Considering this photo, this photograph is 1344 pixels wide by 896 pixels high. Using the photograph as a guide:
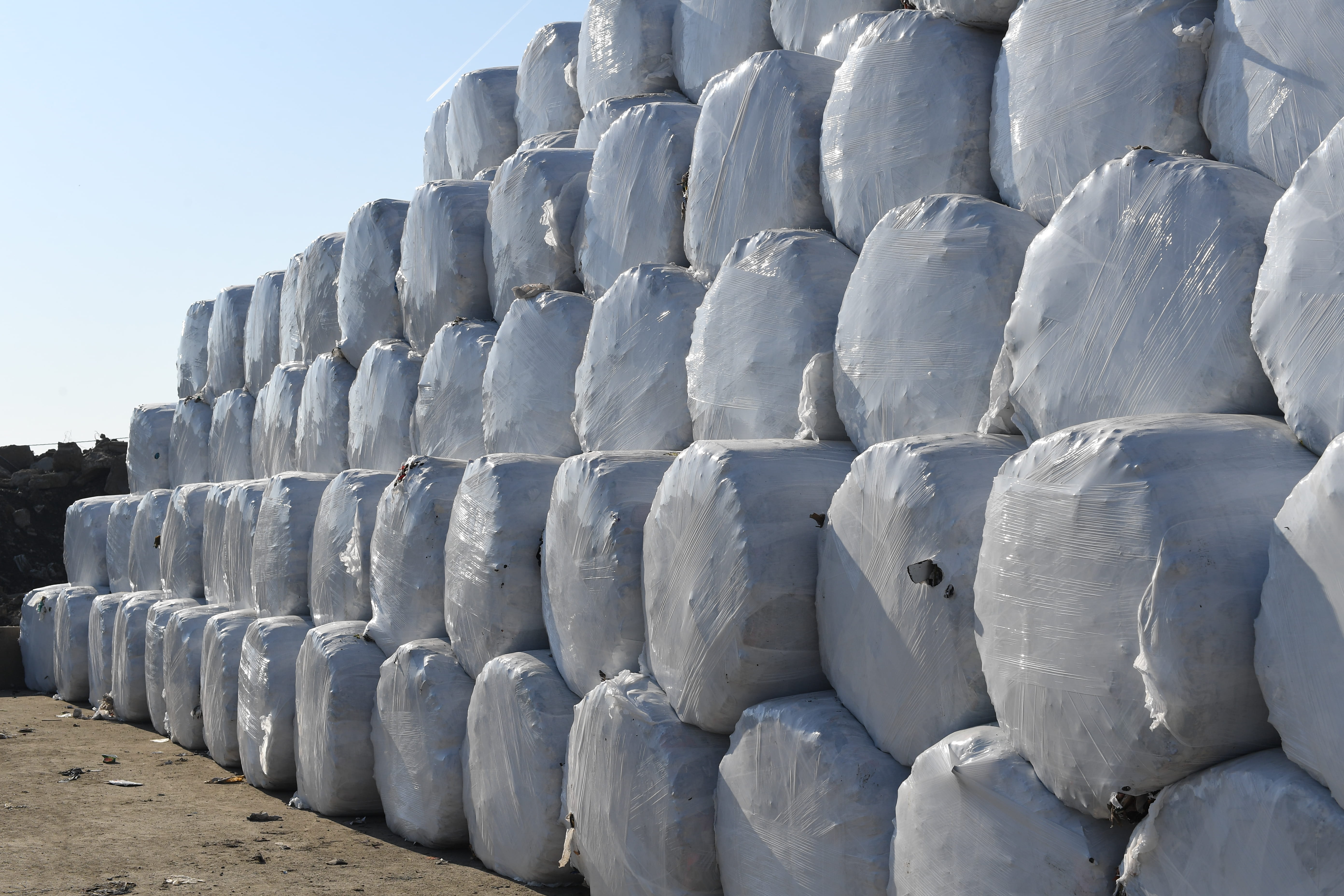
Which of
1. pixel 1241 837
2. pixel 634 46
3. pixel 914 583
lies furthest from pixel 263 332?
pixel 1241 837

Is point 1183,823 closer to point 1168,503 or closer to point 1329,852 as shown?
point 1329,852

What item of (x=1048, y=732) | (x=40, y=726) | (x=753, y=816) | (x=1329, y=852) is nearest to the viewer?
(x=1329, y=852)

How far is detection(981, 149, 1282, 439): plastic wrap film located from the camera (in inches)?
54.9

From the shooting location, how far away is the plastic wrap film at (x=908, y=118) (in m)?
1.90

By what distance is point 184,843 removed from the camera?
2982mm

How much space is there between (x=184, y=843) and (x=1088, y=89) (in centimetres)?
262

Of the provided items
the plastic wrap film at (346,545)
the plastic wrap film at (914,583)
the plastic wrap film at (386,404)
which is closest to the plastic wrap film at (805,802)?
the plastic wrap film at (914,583)

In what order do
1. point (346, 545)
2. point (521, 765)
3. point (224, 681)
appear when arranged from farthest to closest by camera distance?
point (224, 681) < point (346, 545) < point (521, 765)

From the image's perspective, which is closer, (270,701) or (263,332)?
(270,701)

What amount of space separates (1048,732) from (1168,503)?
0.32 meters

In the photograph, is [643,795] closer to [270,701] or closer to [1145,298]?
[1145,298]

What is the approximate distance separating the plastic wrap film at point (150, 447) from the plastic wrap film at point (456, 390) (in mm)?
2676

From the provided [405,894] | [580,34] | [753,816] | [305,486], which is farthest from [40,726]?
[753,816]

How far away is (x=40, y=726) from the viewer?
4.93 meters
